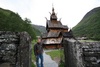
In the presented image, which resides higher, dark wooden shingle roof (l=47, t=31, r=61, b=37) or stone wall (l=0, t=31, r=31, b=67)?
dark wooden shingle roof (l=47, t=31, r=61, b=37)

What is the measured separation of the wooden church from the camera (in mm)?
60153

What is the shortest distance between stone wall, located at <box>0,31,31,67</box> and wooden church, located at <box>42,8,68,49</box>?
48371 mm

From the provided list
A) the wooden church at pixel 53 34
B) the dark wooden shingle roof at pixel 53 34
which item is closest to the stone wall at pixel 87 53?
A: the wooden church at pixel 53 34

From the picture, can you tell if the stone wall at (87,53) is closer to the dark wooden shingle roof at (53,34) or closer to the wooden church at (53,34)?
the wooden church at (53,34)

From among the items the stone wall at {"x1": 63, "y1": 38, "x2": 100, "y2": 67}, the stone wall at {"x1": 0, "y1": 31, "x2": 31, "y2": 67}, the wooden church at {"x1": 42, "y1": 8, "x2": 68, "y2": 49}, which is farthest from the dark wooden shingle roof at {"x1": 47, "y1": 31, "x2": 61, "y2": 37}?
the stone wall at {"x1": 0, "y1": 31, "x2": 31, "y2": 67}

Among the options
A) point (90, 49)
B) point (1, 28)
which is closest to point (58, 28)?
point (1, 28)

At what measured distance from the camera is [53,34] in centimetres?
6266

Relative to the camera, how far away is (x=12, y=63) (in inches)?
371

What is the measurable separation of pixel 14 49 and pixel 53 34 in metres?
53.1

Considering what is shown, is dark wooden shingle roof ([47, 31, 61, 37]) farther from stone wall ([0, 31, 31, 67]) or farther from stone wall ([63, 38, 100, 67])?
stone wall ([0, 31, 31, 67])

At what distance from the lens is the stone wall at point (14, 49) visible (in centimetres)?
936

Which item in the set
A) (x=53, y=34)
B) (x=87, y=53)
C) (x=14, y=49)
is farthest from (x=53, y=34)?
(x=14, y=49)

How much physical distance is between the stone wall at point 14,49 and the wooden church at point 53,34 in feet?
159

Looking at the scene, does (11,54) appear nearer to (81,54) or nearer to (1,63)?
(1,63)
